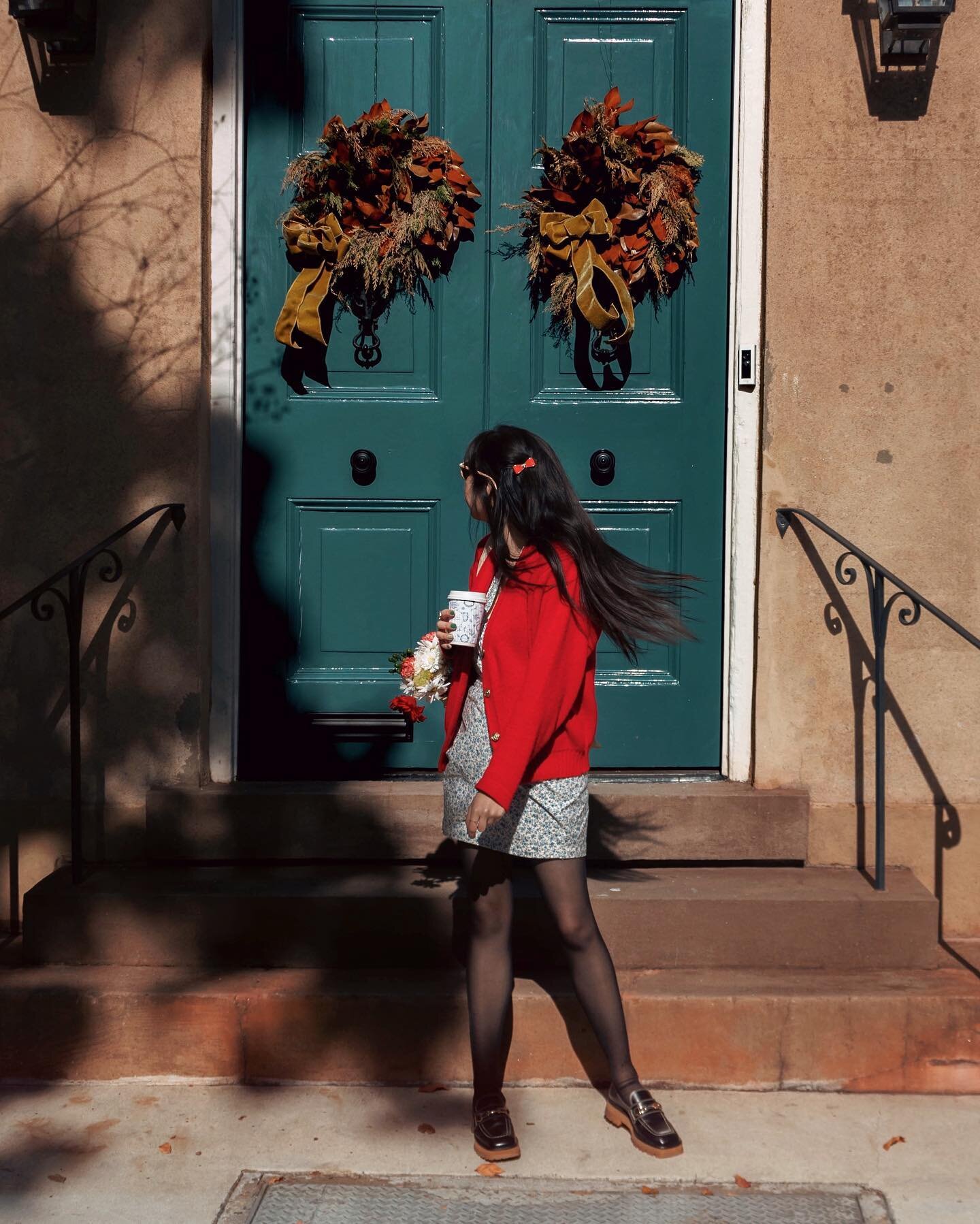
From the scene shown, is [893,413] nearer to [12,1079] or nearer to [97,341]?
[97,341]

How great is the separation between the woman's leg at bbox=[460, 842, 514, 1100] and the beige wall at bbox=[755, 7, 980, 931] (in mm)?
1546

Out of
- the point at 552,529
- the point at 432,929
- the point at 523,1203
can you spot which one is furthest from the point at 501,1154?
the point at 552,529

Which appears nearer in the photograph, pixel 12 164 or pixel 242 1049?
pixel 242 1049

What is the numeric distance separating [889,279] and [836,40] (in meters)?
0.85

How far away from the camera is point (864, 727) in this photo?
460cm

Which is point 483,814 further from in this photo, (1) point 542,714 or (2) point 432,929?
(2) point 432,929

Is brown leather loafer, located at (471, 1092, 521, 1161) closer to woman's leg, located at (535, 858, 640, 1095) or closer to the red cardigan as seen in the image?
woman's leg, located at (535, 858, 640, 1095)

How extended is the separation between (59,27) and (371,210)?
1209mm

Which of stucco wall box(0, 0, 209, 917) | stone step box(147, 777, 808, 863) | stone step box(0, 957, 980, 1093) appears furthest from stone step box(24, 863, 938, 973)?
stucco wall box(0, 0, 209, 917)

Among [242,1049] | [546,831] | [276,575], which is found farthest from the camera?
[276,575]

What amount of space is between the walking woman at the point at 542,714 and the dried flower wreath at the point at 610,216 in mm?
1462

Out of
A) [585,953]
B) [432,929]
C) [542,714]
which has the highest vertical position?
[542,714]

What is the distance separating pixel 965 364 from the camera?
180 inches

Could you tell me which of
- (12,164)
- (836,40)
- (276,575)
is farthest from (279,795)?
(836,40)
